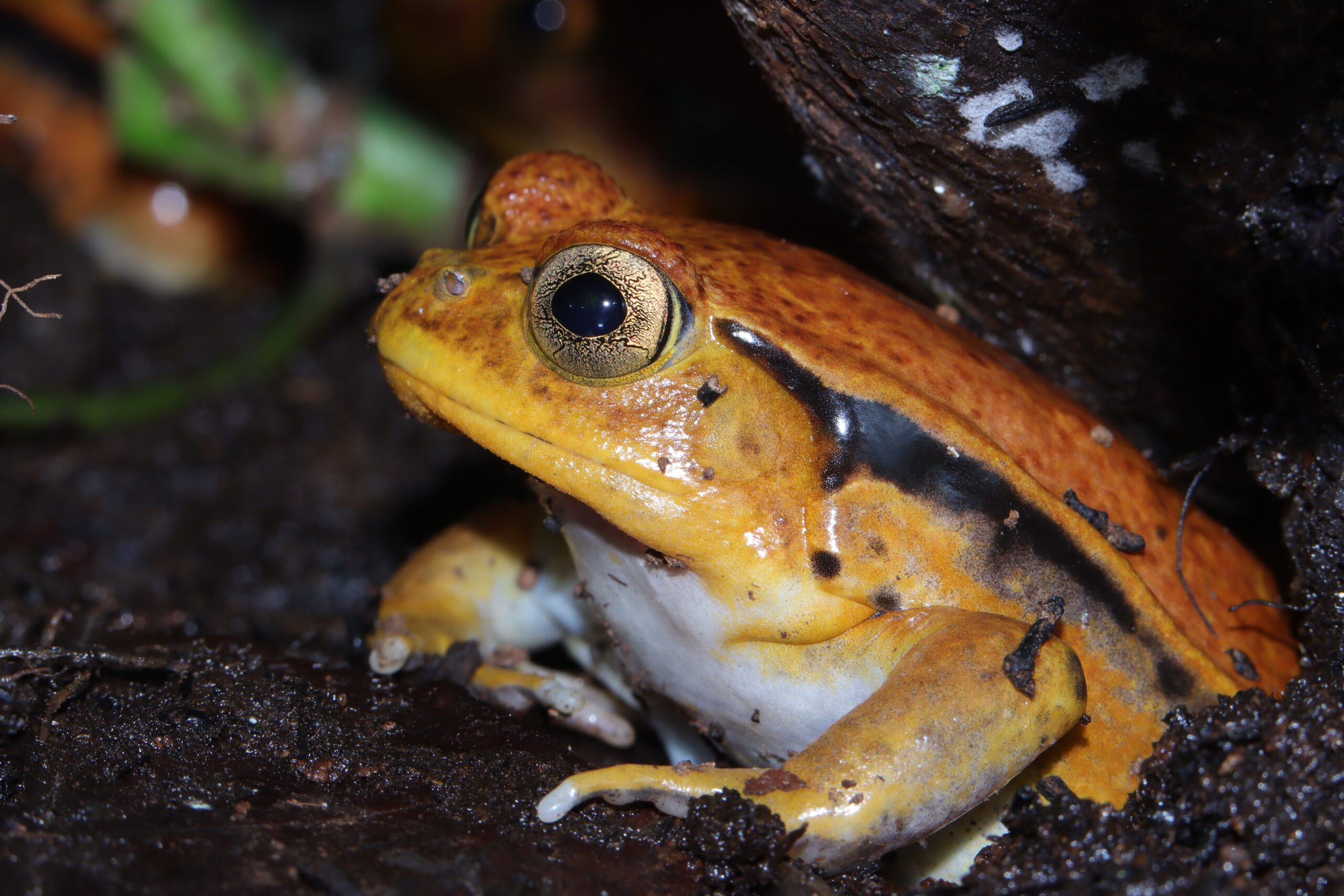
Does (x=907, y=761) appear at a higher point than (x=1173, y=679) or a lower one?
lower

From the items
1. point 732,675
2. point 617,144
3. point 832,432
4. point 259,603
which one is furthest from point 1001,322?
point 259,603

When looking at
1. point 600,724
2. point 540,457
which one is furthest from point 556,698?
point 540,457

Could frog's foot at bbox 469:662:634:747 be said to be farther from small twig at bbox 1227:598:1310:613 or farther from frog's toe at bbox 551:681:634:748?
small twig at bbox 1227:598:1310:613

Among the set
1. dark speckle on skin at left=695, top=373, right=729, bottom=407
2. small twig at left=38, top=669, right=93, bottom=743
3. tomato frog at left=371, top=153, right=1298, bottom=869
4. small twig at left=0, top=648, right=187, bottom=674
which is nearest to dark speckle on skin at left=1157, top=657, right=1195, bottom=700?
tomato frog at left=371, top=153, right=1298, bottom=869

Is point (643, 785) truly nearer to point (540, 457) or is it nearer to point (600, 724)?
point (540, 457)

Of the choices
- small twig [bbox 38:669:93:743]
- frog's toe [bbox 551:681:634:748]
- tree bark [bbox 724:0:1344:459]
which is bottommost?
small twig [bbox 38:669:93:743]

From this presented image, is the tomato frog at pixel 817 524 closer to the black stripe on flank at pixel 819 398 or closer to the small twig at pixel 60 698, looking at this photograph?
the black stripe on flank at pixel 819 398
